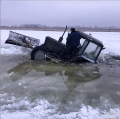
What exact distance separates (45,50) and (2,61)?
2.27 m

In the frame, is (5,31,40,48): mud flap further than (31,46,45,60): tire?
Yes

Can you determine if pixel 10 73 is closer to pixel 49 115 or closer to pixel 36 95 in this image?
pixel 36 95

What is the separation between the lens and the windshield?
11.1 m

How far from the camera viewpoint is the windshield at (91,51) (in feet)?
36.5

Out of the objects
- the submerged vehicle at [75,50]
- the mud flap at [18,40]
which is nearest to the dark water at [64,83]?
the submerged vehicle at [75,50]

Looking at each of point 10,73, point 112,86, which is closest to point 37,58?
point 10,73

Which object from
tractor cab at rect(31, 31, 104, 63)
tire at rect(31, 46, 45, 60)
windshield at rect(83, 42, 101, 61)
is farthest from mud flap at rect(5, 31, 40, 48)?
windshield at rect(83, 42, 101, 61)

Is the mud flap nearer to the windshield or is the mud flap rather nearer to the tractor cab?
the tractor cab

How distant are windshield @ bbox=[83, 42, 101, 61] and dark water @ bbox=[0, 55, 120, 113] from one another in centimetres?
44

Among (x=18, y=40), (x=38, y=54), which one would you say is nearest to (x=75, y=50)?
(x=38, y=54)

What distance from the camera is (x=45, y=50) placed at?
1188cm

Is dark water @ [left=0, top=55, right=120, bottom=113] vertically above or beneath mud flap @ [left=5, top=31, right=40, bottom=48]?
beneath

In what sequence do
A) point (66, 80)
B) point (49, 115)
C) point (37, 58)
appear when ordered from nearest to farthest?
point (49, 115)
point (66, 80)
point (37, 58)

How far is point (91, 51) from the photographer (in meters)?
11.3
